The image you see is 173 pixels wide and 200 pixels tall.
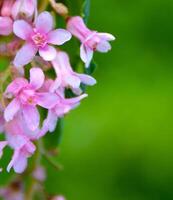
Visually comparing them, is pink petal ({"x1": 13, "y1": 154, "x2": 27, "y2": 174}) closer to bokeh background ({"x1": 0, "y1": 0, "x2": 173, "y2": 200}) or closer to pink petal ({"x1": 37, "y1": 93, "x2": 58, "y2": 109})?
pink petal ({"x1": 37, "y1": 93, "x2": 58, "y2": 109})

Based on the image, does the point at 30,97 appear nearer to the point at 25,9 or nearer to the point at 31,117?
the point at 31,117

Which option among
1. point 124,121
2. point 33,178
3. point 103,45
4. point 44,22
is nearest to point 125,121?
point 124,121

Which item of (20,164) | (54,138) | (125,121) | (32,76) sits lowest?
(125,121)

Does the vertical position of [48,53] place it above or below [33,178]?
above

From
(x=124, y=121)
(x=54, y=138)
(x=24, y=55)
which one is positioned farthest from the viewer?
(x=124, y=121)

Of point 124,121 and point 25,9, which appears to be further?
point 124,121

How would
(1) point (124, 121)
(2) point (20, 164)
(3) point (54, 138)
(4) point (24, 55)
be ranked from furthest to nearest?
(1) point (124, 121), (3) point (54, 138), (2) point (20, 164), (4) point (24, 55)
